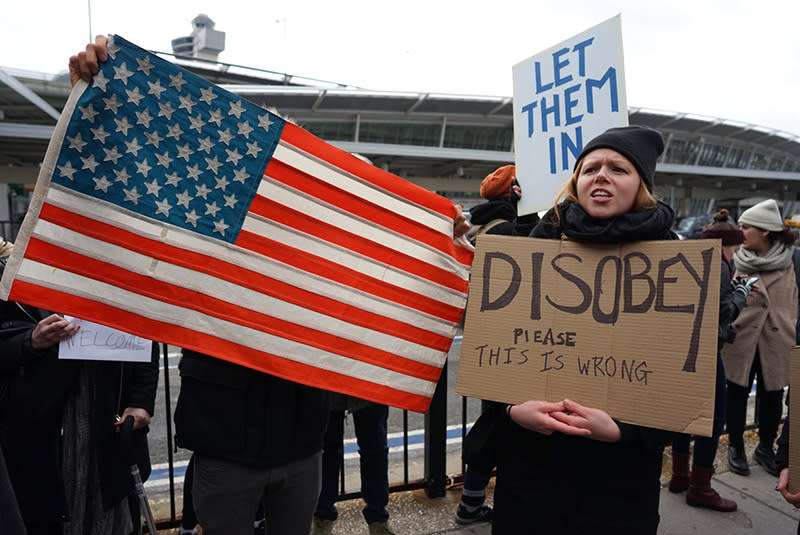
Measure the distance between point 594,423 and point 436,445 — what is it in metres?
2.25

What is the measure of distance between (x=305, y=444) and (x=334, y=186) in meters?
1.01

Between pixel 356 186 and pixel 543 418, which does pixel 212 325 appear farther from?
pixel 543 418

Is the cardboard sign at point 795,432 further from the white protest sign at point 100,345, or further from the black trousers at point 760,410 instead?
the black trousers at point 760,410

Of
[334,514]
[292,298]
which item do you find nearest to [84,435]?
[292,298]

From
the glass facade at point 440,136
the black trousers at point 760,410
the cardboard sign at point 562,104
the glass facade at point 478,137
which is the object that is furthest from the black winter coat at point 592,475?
the glass facade at point 478,137

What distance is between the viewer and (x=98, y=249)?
6.07ft

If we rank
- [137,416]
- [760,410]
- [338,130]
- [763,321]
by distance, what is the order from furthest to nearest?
[338,130], [760,410], [763,321], [137,416]

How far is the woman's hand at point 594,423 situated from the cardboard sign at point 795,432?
60 centimetres

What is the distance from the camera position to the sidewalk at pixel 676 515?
336 centimetres

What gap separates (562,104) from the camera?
2896mm

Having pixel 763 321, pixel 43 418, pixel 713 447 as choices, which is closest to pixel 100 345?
pixel 43 418

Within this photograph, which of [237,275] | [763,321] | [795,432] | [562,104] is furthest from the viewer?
[763,321]

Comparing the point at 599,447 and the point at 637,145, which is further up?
the point at 637,145

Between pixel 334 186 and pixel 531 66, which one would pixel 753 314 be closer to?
pixel 531 66
